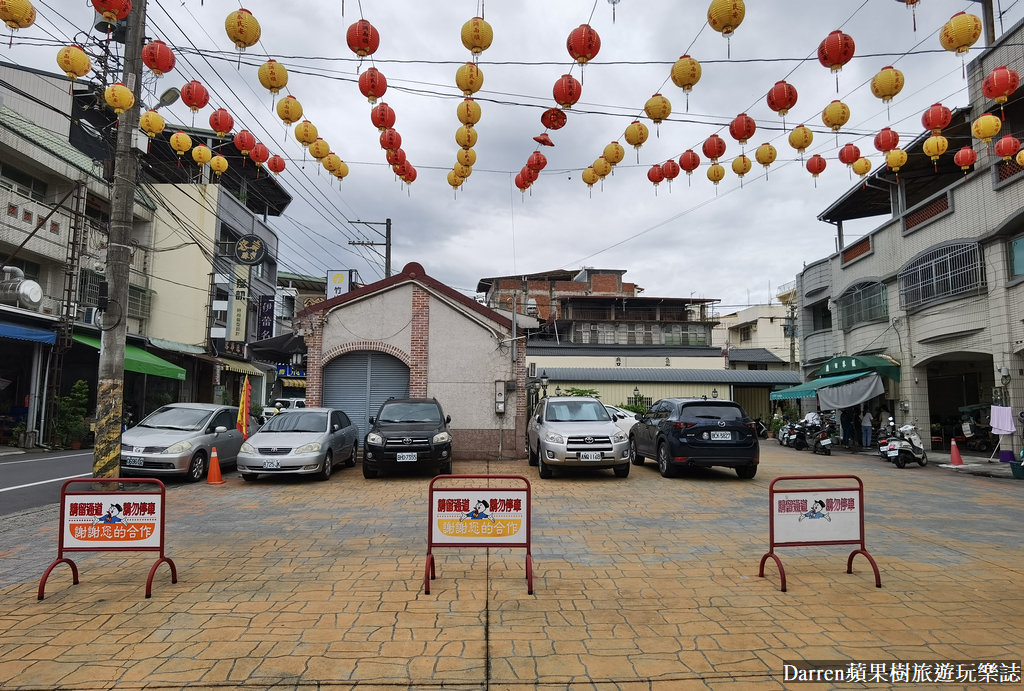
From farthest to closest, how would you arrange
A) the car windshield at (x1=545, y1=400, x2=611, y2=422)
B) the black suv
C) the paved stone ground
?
the car windshield at (x1=545, y1=400, x2=611, y2=422), the black suv, the paved stone ground

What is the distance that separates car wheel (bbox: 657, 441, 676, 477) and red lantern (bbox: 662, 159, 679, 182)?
5355 mm

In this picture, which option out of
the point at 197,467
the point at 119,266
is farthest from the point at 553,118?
the point at 197,467

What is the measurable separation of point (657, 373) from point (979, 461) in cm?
2437

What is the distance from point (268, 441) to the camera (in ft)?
36.8

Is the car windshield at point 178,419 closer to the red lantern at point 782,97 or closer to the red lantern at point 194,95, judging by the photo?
the red lantern at point 194,95

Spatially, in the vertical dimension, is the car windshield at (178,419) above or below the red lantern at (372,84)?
below

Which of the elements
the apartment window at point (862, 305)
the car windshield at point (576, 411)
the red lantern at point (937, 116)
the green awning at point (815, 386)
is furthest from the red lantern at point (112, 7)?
the apartment window at point (862, 305)

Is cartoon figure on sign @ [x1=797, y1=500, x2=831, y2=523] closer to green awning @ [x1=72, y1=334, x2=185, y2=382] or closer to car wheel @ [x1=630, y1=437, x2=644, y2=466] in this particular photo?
car wheel @ [x1=630, y1=437, x2=644, y2=466]

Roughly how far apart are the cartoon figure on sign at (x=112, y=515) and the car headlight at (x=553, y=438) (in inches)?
306

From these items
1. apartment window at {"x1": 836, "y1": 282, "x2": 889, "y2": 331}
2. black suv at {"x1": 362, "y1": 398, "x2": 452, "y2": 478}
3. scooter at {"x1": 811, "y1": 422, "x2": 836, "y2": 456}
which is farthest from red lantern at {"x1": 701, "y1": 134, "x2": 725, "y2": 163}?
apartment window at {"x1": 836, "y1": 282, "x2": 889, "y2": 331}

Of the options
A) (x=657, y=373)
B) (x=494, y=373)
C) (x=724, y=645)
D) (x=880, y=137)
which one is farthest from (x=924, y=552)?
(x=657, y=373)

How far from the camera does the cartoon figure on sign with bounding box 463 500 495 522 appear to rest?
5184 millimetres

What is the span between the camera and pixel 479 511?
5184mm

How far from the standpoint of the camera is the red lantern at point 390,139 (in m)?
9.36
